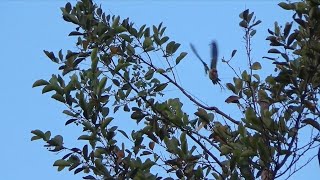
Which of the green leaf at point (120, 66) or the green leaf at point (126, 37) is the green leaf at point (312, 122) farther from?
the green leaf at point (126, 37)

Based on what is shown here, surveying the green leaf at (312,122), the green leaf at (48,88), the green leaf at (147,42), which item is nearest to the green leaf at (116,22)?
the green leaf at (147,42)

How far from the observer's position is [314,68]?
124 inches

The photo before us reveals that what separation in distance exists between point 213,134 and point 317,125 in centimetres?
54

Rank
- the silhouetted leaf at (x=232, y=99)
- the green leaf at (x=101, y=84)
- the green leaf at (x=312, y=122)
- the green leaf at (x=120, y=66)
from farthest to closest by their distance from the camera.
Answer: the green leaf at (x=120, y=66), the silhouetted leaf at (x=232, y=99), the green leaf at (x=101, y=84), the green leaf at (x=312, y=122)

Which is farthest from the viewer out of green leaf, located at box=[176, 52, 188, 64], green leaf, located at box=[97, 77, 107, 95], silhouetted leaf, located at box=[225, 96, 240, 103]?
green leaf, located at box=[176, 52, 188, 64]

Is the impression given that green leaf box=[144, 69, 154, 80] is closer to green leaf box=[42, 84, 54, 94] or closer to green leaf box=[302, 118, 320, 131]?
green leaf box=[42, 84, 54, 94]

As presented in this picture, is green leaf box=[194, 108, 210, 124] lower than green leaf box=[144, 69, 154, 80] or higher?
lower

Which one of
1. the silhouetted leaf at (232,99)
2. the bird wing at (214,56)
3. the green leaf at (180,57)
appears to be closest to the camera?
the silhouetted leaf at (232,99)

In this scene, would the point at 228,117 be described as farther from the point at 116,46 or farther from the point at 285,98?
the point at 116,46

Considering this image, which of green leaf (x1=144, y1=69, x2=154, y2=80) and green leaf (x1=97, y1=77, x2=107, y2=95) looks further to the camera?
green leaf (x1=144, y1=69, x2=154, y2=80)

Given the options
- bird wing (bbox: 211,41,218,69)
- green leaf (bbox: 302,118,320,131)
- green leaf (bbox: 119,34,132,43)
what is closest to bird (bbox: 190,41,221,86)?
bird wing (bbox: 211,41,218,69)

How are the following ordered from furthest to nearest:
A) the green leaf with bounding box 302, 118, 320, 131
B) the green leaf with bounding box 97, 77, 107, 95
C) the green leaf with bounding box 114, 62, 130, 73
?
1. the green leaf with bounding box 114, 62, 130, 73
2. the green leaf with bounding box 97, 77, 107, 95
3. the green leaf with bounding box 302, 118, 320, 131

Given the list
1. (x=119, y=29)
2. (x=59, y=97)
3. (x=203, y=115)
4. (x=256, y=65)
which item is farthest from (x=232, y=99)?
(x=59, y=97)

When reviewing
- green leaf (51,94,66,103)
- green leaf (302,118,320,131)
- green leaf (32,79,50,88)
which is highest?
green leaf (32,79,50,88)
